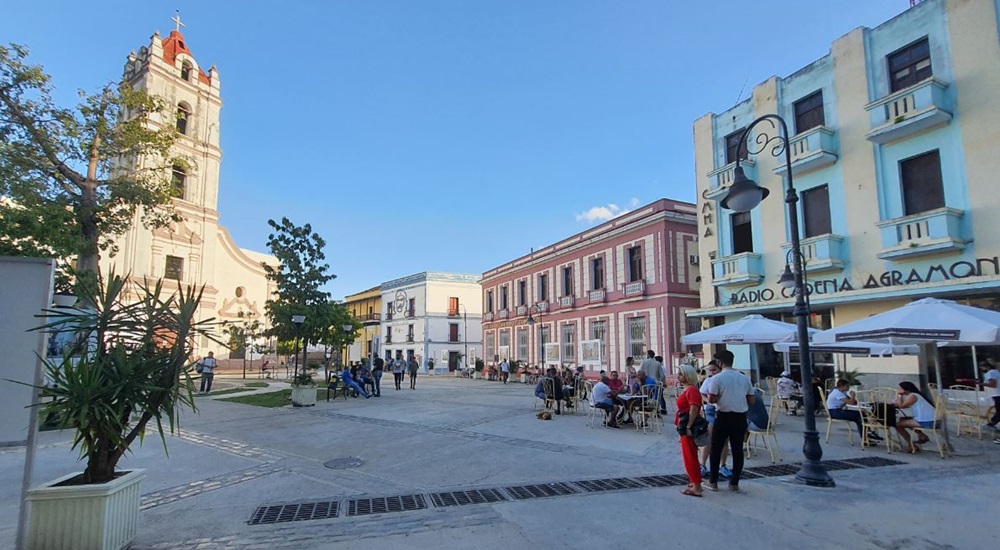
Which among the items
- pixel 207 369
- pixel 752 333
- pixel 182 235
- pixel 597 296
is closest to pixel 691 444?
pixel 752 333

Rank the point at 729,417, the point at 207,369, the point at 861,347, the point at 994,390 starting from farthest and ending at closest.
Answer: the point at 207,369, the point at 861,347, the point at 994,390, the point at 729,417

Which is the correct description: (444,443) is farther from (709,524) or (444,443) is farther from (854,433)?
(854,433)

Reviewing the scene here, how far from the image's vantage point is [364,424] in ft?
37.9

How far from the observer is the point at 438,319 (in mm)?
47062

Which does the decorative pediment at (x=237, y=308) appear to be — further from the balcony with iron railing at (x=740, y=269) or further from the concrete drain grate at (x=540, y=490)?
the concrete drain grate at (x=540, y=490)

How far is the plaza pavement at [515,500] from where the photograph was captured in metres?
4.50

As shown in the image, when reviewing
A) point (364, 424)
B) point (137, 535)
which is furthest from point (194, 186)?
point (137, 535)

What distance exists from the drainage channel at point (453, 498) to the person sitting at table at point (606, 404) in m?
4.05

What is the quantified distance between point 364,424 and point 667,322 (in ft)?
48.4

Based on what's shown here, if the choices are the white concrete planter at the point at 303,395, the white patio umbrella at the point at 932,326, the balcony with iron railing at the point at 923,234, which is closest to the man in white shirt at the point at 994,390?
the white patio umbrella at the point at 932,326

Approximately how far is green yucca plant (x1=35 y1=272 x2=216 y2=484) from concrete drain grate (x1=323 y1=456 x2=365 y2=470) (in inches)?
124

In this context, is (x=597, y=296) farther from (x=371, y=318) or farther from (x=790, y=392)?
(x=371, y=318)

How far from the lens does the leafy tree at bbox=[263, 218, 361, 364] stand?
64.9ft

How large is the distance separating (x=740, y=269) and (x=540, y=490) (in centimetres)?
1375
